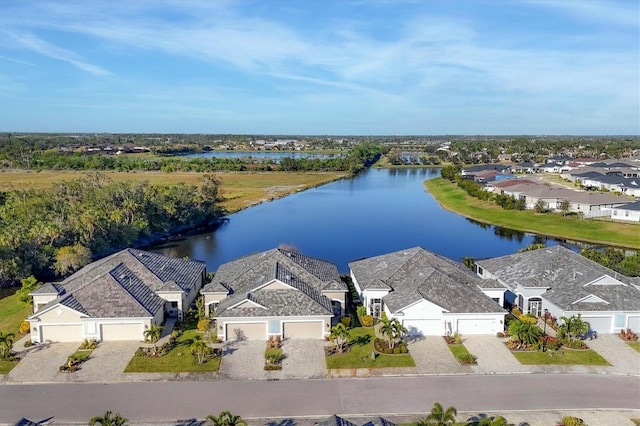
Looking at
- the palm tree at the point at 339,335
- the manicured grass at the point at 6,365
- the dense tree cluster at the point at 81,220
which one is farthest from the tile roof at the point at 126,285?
the palm tree at the point at 339,335

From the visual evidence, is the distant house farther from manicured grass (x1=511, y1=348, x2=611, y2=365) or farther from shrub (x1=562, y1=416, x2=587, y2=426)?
shrub (x1=562, y1=416, x2=587, y2=426)

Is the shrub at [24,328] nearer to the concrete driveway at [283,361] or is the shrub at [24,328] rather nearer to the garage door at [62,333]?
the garage door at [62,333]

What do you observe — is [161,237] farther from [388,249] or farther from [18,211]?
[388,249]

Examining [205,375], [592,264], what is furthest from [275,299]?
[592,264]

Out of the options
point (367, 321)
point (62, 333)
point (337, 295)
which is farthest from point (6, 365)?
point (367, 321)

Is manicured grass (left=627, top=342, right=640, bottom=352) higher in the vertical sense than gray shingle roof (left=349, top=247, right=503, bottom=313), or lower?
lower

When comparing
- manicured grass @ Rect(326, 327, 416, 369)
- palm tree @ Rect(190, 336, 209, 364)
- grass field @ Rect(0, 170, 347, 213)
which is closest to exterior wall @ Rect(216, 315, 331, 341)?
manicured grass @ Rect(326, 327, 416, 369)
